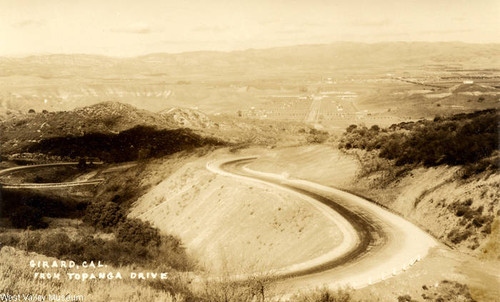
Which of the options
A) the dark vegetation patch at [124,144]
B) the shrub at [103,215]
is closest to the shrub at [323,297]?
the shrub at [103,215]

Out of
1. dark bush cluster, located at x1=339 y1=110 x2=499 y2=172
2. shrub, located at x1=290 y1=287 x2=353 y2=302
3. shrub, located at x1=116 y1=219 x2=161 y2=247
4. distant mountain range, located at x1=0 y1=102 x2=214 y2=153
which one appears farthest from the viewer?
distant mountain range, located at x1=0 y1=102 x2=214 y2=153

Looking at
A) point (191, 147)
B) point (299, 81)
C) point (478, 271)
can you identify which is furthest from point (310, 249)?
point (299, 81)

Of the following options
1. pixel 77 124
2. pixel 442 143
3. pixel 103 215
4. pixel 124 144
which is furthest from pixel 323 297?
pixel 77 124

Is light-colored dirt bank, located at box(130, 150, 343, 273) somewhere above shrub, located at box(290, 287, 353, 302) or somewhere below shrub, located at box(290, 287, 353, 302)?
below

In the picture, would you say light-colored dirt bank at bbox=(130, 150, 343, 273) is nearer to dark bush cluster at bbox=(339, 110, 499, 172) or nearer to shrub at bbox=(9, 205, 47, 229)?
shrub at bbox=(9, 205, 47, 229)

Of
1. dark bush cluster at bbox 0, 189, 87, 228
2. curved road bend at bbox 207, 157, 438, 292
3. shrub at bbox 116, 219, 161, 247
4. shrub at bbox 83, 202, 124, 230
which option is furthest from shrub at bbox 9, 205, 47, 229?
curved road bend at bbox 207, 157, 438, 292

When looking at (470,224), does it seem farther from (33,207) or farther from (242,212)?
(33,207)

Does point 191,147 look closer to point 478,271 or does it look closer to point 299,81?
point 478,271
